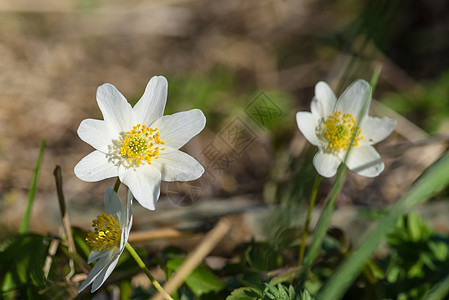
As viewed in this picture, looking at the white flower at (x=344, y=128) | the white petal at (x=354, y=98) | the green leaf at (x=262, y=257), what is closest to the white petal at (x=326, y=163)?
the white flower at (x=344, y=128)

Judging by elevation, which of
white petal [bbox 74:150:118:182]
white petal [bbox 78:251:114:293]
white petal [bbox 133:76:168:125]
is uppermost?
white petal [bbox 133:76:168:125]

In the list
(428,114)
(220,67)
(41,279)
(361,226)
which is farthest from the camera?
(220,67)

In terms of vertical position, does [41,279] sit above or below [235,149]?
above

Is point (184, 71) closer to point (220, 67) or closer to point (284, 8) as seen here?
point (220, 67)

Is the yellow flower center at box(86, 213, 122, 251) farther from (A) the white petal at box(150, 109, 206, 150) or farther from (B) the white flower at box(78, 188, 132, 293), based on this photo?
(A) the white petal at box(150, 109, 206, 150)

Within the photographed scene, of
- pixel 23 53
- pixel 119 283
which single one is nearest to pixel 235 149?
pixel 119 283

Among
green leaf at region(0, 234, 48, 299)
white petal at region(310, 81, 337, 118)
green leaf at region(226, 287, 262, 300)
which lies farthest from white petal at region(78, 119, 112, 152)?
white petal at region(310, 81, 337, 118)
